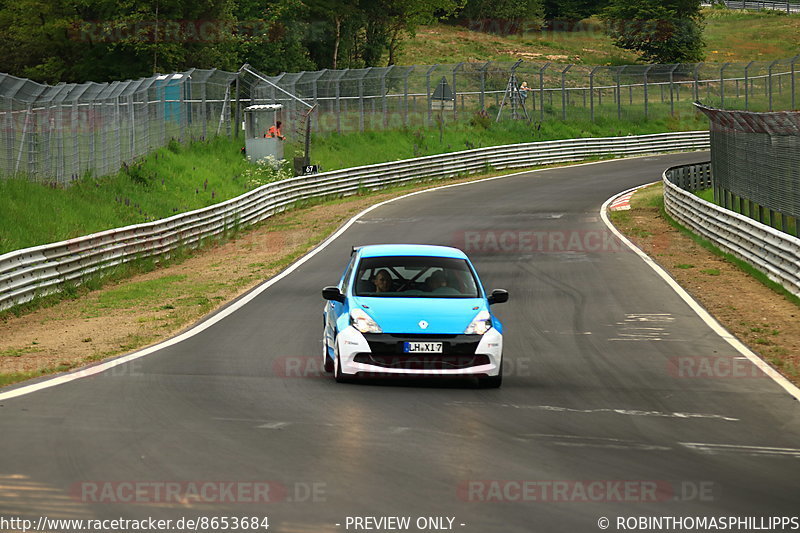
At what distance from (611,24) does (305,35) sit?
44.7 metres

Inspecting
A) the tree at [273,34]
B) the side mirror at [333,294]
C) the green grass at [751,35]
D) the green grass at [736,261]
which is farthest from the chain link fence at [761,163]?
the green grass at [751,35]

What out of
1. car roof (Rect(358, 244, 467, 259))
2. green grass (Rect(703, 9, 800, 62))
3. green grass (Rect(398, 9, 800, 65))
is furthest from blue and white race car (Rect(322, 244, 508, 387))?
green grass (Rect(703, 9, 800, 62))

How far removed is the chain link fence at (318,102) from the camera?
88.8 ft

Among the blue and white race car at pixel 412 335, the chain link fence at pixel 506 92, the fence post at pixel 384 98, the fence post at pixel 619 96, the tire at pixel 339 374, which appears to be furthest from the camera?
the fence post at pixel 619 96

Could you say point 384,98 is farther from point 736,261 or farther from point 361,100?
point 736,261

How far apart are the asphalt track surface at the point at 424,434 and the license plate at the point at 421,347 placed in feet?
1.33

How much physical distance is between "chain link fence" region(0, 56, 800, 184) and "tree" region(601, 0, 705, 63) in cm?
3109

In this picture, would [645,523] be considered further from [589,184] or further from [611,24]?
[611,24]

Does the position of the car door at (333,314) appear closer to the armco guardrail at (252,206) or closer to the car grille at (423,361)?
the car grille at (423,361)

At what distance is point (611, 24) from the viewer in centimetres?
10450

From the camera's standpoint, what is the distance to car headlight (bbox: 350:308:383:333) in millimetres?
12016

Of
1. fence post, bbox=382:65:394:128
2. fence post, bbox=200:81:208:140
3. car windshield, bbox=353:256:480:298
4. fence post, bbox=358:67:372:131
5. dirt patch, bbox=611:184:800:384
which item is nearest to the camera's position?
car windshield, bbox=353:256:480:298

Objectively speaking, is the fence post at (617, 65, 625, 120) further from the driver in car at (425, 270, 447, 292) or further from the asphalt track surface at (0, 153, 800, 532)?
the driver in car at (425, 270, 447, 292)

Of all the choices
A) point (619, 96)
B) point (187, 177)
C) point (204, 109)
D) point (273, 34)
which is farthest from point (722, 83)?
point (187, 177)
